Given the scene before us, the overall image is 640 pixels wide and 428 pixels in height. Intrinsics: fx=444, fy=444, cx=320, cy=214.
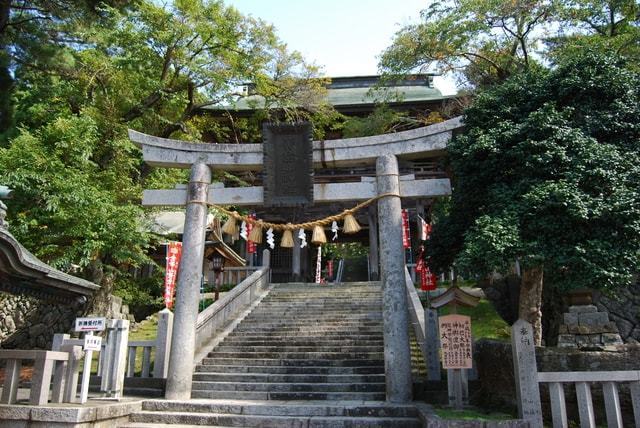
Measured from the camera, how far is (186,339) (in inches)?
315

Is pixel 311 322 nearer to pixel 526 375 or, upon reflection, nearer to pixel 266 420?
pixel 266 420

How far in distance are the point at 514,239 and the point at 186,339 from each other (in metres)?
5.75

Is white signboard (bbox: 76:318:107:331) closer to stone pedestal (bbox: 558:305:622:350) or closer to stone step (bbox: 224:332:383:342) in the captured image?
stone step (bbox: 224:332:383:342)

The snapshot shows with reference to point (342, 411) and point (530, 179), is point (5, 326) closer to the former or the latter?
point (342, 411)

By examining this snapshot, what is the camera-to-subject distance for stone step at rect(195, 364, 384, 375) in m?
8.73

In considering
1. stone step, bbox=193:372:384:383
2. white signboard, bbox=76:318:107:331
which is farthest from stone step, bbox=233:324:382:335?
white signboard, bbox=76:318:107:331

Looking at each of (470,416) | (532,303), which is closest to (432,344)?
(532,303)

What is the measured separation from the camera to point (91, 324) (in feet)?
21.9

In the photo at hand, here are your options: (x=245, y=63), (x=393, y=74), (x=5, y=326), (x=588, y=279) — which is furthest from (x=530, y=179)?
(x=5, y=326)

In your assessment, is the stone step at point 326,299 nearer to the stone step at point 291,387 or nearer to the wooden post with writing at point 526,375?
the stone step at point 291,387

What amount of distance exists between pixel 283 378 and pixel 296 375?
256 millimetres

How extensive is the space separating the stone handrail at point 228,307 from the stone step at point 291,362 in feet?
2.26

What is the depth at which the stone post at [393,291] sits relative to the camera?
7.26m

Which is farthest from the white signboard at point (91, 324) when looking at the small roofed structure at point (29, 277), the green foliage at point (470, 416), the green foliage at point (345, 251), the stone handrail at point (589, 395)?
the green foliage at point (345, 251)
